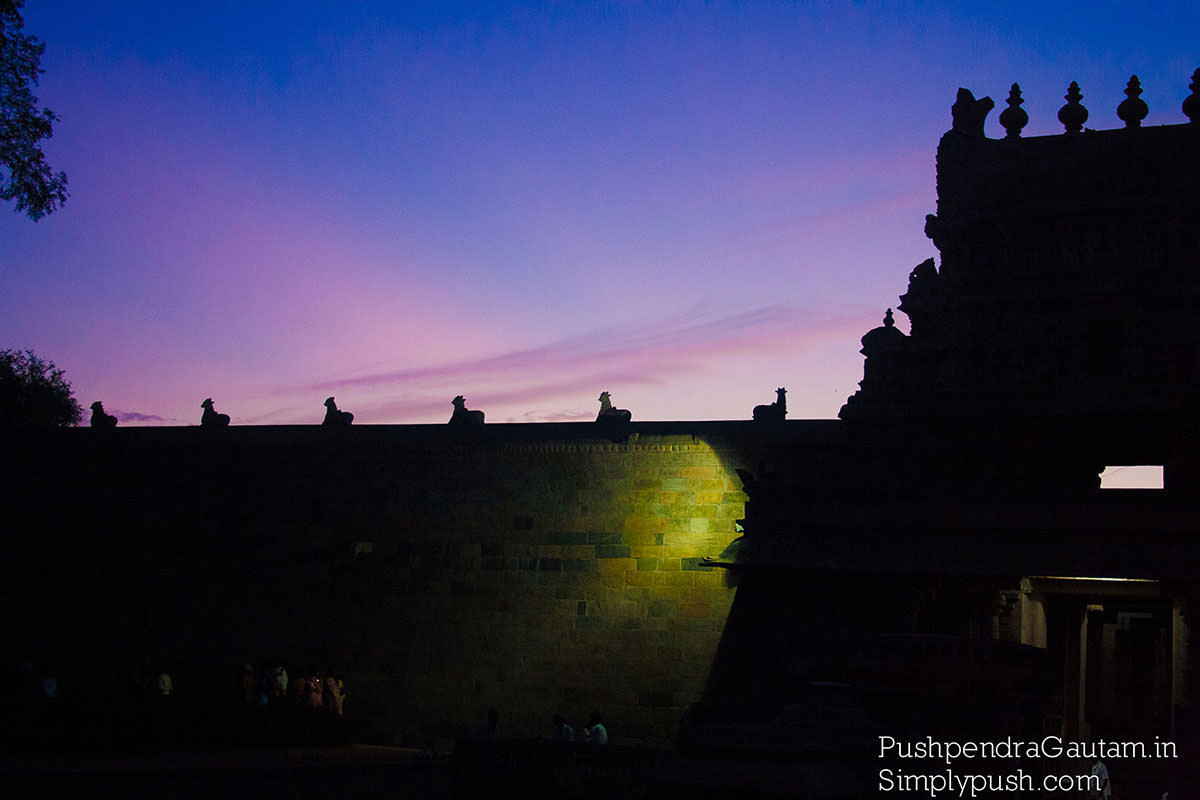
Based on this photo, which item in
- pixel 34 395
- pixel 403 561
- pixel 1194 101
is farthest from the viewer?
pixel 34 395

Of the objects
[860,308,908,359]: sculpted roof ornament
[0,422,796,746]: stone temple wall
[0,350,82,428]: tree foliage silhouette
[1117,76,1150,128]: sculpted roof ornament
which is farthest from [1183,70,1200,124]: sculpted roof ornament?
[0,350,82,428]: tree foliage silhouette

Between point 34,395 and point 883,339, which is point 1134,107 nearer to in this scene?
point 883,339

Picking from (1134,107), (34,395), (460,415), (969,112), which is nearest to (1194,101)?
(1134,107)

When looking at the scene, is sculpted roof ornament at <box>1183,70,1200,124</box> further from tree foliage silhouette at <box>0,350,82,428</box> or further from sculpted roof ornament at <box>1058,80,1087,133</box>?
tree foliage silhouette at <box>0,350,82,428</box>

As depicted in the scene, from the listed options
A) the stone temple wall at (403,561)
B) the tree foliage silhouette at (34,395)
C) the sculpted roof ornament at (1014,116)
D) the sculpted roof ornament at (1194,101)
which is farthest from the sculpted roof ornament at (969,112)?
the tree foliage silhouette at (34,395)

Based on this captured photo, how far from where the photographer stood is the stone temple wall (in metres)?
21.6

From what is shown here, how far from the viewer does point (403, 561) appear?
923 inches

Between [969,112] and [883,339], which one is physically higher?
[969,112]

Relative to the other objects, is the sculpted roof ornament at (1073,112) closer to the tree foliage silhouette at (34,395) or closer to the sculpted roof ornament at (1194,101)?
the sculpted roof ornament at (1194,101)

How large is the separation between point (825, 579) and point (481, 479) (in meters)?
6.55

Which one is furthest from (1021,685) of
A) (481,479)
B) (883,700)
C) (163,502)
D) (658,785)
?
(163,502)

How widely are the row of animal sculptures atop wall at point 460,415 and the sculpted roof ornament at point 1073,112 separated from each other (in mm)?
5986

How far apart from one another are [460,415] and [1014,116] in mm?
10493

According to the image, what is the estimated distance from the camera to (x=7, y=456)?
1030 inches
